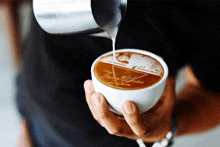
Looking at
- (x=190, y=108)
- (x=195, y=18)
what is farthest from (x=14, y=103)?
(x=195, y=18)

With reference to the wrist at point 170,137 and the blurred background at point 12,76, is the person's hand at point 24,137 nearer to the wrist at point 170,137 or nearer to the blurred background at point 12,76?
the blurred background at point 12,76

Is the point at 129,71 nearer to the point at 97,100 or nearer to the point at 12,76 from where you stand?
the point at 97,100

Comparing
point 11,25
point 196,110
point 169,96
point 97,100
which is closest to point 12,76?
point 11,25

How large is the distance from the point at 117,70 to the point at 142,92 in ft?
0.38

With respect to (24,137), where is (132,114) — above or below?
above

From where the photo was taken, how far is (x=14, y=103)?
26.5 inches

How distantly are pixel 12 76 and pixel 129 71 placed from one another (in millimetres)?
448

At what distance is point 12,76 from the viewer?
2.34 ft

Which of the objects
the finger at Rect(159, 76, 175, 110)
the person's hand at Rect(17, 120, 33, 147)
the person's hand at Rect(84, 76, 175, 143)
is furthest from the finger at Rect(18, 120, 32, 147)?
the finger at Rect(159, 76, 175, 110)

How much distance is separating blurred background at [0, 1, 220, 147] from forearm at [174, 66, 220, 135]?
0.03 metres

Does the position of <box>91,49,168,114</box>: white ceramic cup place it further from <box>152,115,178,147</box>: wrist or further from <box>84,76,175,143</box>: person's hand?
<box>152,115,178,147</box>: wrist

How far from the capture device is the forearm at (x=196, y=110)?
2.28 ft

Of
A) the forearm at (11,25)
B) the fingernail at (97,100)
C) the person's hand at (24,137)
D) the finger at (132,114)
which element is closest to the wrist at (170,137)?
the finger at (132,114)

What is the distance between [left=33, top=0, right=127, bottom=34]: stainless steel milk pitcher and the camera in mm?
414
